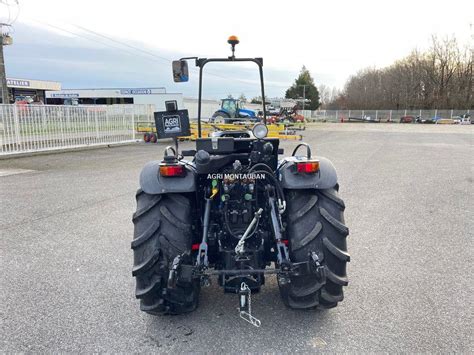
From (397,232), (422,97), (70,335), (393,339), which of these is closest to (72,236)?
(70,335)

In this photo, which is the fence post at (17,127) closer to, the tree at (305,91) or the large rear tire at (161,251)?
the large rear tire at (161,251)

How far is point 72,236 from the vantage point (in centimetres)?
478

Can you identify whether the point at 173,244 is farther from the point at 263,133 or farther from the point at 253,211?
the point at 263,133

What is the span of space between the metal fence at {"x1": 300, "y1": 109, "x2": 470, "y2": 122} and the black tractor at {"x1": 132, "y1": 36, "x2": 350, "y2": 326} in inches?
2432

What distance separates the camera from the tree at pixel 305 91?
73.8m

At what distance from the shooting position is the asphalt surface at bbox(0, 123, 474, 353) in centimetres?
258

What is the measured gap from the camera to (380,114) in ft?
216

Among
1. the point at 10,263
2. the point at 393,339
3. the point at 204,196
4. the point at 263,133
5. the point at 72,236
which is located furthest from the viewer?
the point at 72,236

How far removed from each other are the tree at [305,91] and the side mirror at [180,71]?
232ft

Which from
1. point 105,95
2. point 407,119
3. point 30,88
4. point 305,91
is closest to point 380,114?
point 407,119

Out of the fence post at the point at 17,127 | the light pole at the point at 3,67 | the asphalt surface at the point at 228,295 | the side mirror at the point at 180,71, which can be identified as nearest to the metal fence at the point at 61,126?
the fence post at the point at 17,127

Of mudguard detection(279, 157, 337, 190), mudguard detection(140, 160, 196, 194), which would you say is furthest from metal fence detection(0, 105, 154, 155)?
mudguard detection(279, 157, 337, 190)

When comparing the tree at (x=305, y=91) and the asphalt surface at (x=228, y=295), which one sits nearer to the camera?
the asphalt surface at (x=228, y=295)

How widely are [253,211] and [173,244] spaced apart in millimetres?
670
